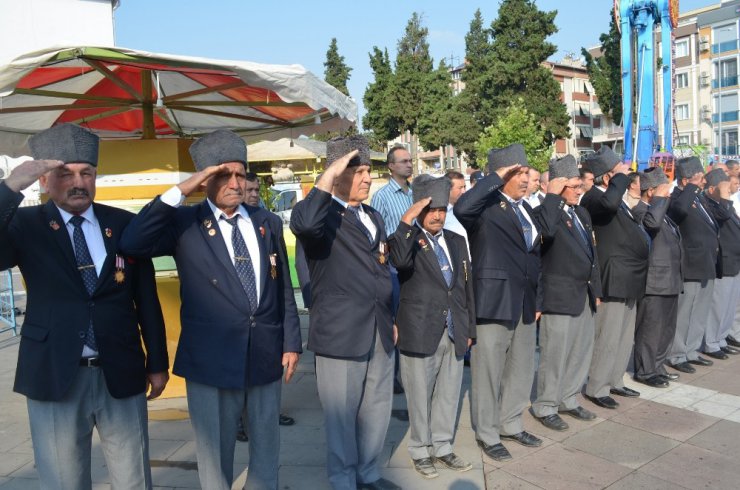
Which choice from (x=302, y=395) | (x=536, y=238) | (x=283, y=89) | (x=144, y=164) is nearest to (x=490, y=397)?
(x=536, y=238)

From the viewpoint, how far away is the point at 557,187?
480 cm

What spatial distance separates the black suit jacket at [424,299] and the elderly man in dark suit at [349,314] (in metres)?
0.26

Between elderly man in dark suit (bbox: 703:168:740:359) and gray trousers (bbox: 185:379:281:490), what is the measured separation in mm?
5732

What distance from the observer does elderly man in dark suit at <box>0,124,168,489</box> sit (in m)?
2.67

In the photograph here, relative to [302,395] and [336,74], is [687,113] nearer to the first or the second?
[336,74]

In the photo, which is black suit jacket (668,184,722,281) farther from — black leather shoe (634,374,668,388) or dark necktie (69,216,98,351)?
dark necktie (69,216,98,351)

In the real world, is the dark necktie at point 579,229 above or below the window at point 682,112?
below

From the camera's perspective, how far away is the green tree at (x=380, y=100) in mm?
35250

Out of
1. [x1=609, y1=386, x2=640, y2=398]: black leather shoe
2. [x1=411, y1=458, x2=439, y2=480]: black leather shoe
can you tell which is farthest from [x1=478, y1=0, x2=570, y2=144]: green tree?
[x1=411, y1=458, x2=439, y2=480]: black leather shoe

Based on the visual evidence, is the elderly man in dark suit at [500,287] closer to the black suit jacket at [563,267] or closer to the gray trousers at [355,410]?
the black suit jacket at [563,267]

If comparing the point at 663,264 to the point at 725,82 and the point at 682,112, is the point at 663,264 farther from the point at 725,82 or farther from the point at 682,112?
the point at 682,112

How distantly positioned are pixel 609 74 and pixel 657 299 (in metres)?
31.7

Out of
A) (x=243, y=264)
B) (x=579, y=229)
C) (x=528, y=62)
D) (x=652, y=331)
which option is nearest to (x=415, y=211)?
(x=243, y=264)

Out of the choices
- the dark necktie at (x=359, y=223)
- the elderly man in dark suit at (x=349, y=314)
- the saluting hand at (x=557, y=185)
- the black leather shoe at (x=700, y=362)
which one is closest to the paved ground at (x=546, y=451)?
the elderly man in dark suit at (x=349, y=314)
